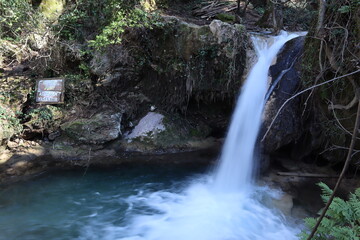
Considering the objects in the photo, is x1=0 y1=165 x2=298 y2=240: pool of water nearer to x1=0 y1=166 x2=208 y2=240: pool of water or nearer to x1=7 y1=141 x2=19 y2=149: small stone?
x1=0 y1=166 x2=208 y2=240: pool of water

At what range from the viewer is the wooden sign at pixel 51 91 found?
6.75 m

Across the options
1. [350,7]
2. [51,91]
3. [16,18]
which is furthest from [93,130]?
[350,7]

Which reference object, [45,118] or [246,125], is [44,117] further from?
[246,125]

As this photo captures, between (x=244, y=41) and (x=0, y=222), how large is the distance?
614 cm

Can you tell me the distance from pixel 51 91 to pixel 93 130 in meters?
1.62

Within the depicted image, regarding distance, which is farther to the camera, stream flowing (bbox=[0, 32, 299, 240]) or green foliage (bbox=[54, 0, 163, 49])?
green foliage (bbox=[54, 0, 163, 49])

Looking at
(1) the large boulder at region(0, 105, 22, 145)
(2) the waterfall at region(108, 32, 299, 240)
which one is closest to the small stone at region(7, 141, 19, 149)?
(1) the large boulder at region(0, 105, 22, 145)

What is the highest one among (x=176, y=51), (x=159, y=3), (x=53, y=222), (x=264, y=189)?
(x=159, y=3)

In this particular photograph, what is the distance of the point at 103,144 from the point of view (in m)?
6.59

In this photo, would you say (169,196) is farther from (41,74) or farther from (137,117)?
(41,74)

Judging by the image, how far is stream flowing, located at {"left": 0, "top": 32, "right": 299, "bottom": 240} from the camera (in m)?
4.20

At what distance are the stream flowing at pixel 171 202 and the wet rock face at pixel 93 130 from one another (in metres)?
1.10

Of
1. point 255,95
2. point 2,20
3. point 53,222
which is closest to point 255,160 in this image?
point 255,95

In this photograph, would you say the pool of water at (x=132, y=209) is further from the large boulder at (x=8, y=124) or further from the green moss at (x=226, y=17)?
the green moss at (x=226, y=17)
